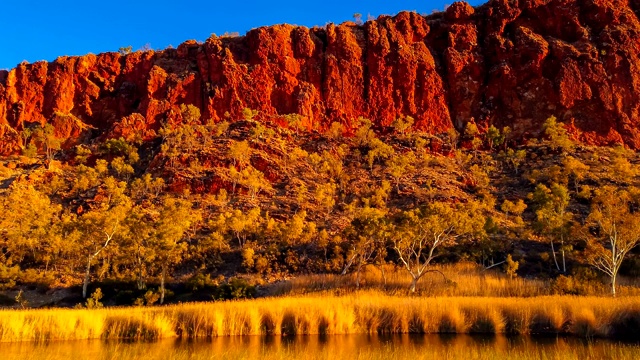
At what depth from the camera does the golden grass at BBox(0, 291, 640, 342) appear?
1708 centimetres

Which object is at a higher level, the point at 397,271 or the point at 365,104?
the point at 365,104

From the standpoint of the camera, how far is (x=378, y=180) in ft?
198

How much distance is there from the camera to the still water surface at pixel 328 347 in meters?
12.7

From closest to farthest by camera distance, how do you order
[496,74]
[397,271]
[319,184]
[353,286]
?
[353,286] → [397,271] → [319,184] → [496,74]

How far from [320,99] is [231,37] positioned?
24.8 meters

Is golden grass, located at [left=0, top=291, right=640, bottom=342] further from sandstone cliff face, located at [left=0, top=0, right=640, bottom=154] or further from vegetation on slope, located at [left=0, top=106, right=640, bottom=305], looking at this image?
sandstone cliff face, located at [left=0, top=0, right=640, bottom=154]

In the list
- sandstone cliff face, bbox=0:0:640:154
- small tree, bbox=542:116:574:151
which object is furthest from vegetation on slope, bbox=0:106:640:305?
sandstone cliff face, bbox=0:0:640:154

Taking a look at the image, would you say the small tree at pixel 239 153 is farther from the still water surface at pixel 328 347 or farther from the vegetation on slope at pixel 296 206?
the still water surface at pixel 328 347

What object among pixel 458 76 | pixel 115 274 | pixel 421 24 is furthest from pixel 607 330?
pixel 421 24

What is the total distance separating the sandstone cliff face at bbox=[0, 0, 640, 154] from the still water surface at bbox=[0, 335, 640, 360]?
6587 cm

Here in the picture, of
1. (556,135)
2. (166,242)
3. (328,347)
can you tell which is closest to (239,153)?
(166,242)

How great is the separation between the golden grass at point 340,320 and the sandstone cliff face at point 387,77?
63641 millimetres

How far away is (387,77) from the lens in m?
87.8

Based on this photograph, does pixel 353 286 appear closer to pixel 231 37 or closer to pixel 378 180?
pixel 378 180
